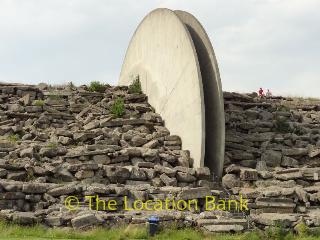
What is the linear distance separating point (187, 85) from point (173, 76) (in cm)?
139

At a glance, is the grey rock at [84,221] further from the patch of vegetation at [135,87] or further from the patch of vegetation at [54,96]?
the patch of vegetation at [135,87]

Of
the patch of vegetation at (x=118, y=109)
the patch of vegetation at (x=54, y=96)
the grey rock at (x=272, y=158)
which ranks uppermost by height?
the patch of vegetation at (x=54, y=96)

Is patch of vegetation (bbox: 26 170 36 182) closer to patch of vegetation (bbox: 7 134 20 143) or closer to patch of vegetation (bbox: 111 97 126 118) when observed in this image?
patch of vegetation (bbox: 7 134 20 143)

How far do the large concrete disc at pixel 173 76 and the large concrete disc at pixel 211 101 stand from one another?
497 mm

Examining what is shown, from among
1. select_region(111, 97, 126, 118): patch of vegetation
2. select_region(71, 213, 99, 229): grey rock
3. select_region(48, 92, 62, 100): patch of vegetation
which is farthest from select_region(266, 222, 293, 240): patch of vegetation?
select_region(48, 92, 62, 100): patch of vegetation

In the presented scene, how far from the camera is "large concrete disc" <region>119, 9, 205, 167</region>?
43.8ft

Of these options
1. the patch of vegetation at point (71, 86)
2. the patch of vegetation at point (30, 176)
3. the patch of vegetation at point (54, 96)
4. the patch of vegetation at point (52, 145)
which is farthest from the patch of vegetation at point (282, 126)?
the patch of vegetation at point (30, 176)

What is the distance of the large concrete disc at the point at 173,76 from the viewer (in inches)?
526

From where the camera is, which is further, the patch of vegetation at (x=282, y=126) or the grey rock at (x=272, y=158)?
the patch of vegetation at (x=282, y=126)

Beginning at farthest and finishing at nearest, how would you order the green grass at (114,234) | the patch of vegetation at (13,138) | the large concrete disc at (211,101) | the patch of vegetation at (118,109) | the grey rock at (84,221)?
the patch of vegetation at (118,109)
the patch of vegetation at (13,138)
the large concrete disc at (211,101)
the grey rock at (84,221)
the green grass at (114,234)

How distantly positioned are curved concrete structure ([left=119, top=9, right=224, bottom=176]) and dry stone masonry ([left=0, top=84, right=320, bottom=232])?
426 millimetres

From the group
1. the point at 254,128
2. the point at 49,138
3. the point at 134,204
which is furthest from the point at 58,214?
the point at 254,128

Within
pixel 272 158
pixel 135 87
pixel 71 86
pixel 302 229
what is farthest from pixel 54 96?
pixel 302 229

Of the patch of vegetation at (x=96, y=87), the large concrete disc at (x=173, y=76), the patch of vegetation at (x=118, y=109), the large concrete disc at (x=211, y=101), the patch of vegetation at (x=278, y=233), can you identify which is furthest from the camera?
the patch of vegetation at (x=96, y=87)
